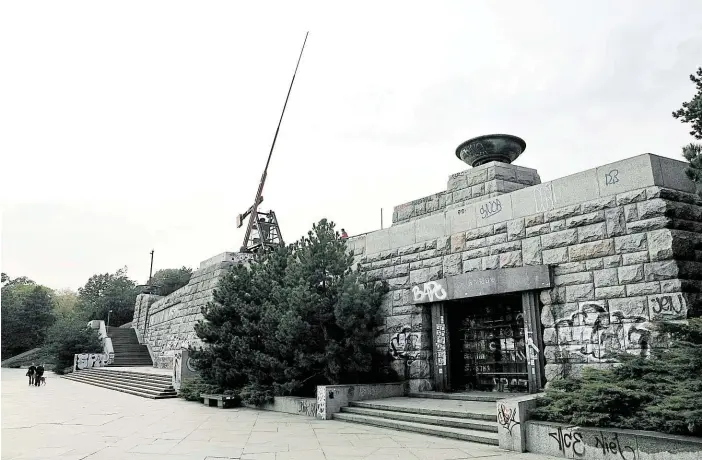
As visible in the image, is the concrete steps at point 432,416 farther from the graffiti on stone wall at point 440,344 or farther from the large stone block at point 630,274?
the large stone block at point 630,274

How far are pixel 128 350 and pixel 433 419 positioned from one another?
2514cm

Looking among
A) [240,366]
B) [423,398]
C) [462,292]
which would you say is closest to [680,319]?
[462,292]

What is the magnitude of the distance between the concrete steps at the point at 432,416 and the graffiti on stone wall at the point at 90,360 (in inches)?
846

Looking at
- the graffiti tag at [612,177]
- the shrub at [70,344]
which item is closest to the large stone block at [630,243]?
the graffiti tag at [612,177]

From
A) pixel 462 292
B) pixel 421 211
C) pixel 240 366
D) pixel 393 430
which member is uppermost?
pixel 421 211

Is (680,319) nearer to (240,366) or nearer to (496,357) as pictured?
(496,357)

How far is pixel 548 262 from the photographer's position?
8.93m

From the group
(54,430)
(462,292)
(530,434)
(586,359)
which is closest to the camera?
(530,434)

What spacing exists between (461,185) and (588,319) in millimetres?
4381

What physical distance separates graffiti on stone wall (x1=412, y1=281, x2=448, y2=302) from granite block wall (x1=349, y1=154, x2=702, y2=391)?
0.28 metres

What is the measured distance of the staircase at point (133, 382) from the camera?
602 inches

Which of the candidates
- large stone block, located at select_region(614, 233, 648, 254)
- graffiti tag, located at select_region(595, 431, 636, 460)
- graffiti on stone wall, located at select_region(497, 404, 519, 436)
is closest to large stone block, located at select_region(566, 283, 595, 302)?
large stone block, located at select_region(614, 233, 648, 254)

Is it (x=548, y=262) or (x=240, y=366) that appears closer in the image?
(x=548, y=262)

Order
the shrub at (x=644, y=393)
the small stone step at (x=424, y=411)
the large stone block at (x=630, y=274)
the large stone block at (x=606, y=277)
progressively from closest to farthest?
1. the shrub at (x=644, y=393)
2. the large stone block at (x=630, y=274)
3. the small stone step at (x=424, y=411)
4. the large stone block at (x=606, y=277)
